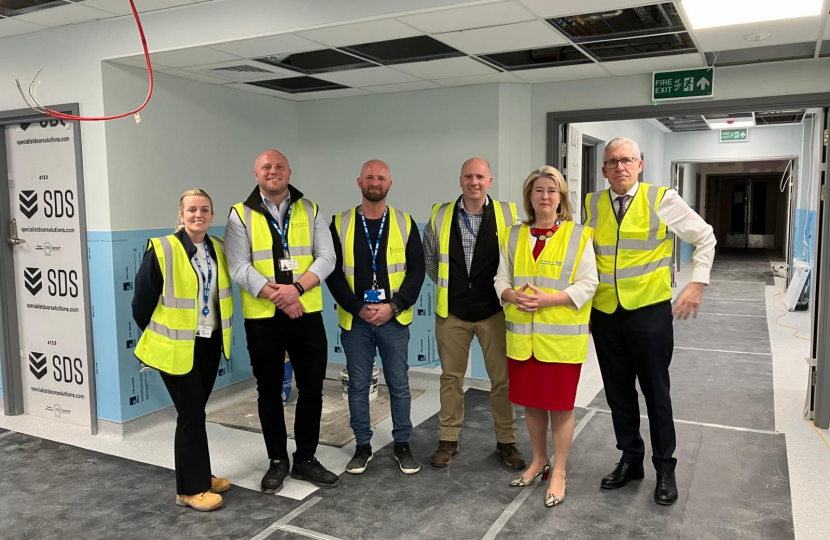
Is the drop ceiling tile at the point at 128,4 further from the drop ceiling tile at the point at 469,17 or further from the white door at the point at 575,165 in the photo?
the white door at the point at 575,165

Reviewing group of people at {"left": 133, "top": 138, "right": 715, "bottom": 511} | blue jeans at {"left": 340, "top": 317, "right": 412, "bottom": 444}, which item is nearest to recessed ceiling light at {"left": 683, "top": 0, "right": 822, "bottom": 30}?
group of people at {"left": 133, "top": 138, "right": 715, "bottom": 511}

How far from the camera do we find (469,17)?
3064mm

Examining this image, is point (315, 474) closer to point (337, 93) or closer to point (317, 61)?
point (317, 61)

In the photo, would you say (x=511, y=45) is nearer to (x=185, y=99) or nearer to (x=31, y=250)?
(x=185, y=99)

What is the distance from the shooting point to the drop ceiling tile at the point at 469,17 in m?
2.94

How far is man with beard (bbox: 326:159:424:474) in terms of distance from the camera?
326 centimetres

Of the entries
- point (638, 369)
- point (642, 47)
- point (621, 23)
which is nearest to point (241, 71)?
point (621, 23)

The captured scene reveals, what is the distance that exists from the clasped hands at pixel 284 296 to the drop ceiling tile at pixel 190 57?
A: 4.91ft

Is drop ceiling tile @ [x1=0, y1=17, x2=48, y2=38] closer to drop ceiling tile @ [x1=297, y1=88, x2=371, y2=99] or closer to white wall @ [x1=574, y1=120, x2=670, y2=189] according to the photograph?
drop ceiling tile @ [x1=297, y1=88, x2=371, y2=99]

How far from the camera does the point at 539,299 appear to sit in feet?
9.27

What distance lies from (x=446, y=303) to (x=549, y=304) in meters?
0.69

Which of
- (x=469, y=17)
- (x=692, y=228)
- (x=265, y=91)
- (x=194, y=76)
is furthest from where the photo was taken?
(x=265, y=91)

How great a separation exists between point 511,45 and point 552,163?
4.15ft

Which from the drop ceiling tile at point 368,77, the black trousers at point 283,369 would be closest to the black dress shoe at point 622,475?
the black trousers at point 283,369
